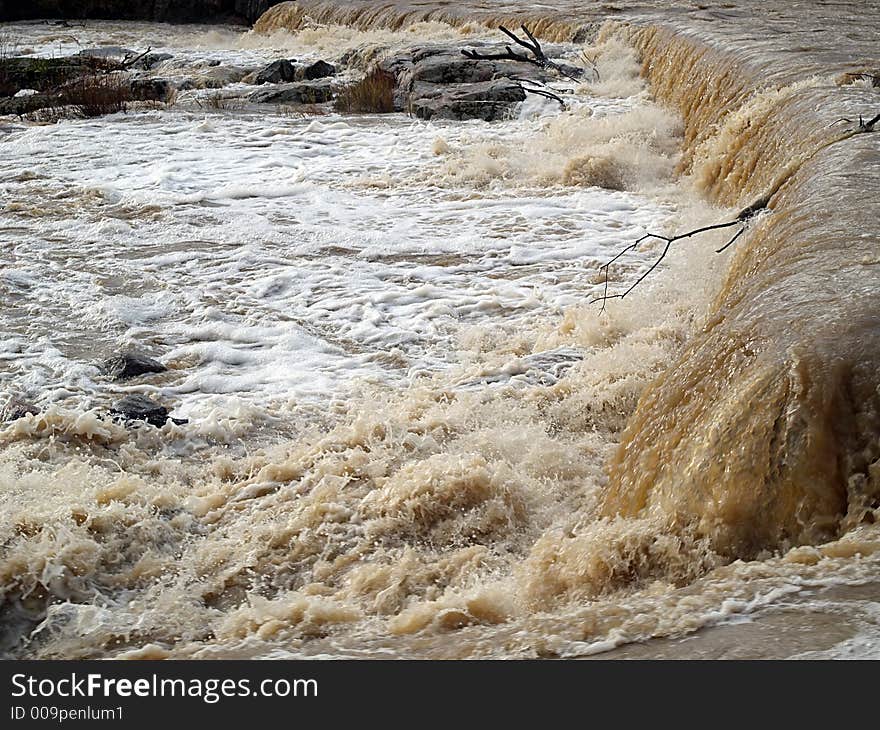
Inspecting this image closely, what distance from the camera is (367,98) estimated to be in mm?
12844

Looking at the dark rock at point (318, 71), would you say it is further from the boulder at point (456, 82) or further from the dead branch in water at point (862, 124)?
the dead branch in water at point (862, 124)

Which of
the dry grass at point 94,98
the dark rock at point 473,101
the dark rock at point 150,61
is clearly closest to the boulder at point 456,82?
the dark rock at point 473,101

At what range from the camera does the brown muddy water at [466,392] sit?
3.02 metres

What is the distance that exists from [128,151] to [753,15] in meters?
8.40

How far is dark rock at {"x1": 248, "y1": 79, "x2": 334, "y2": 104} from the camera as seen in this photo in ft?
43.5

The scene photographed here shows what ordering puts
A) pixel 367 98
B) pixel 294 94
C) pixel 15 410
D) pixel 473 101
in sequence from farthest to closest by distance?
pixel 294 94 < pixel 367 98 < pixel 473 101 < pixel 15 410

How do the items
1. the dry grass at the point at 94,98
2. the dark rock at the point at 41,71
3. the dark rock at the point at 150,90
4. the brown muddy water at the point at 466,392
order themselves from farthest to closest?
1. the dark rock at the point at 41,71
2. the dark rock at the point at 150,90
3. the dry grass at the point at 94,98
4. the brown muddy water at the point at 466,392

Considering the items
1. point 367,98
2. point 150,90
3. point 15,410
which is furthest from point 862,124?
point 150,90

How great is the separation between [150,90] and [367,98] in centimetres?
355

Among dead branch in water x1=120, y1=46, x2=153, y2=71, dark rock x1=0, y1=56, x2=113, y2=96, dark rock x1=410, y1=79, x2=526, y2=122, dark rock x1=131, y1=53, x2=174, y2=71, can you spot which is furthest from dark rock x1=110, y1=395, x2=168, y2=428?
dead branch in water x1=120, y1=46, x2=153, y2=71

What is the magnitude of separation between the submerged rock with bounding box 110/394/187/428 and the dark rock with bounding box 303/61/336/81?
1023 centimetres

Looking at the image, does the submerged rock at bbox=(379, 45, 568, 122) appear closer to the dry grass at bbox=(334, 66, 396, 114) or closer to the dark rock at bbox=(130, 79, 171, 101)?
the dry grass at bbox=(334, 66, 396, 114)

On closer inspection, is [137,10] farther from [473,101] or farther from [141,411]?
[141,411]
